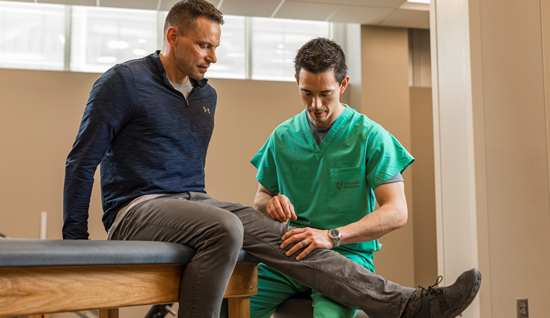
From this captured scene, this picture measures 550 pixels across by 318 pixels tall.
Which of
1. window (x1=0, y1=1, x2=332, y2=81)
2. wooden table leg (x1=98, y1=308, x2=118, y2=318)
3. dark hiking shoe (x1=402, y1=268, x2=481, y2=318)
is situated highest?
window (x1=0, y1=1, x2=332, y2=81)

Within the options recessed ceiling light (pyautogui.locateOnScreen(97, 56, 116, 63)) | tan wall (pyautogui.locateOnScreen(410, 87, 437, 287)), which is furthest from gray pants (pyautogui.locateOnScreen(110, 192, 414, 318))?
tan wall (pyautogui.locateOnScreen(410, 87, 437, 287))

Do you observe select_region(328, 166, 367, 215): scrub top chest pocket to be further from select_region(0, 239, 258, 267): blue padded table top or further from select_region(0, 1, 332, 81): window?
select_region(0, 1, 332, 81): window

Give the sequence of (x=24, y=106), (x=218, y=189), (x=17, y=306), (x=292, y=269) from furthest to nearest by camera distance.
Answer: (x=218, y=189) < (x=24, y=106) < (x=292, y=269) < (x=17, y=306)

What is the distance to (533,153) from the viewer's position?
2041 mm

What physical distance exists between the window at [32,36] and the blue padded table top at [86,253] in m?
4.39

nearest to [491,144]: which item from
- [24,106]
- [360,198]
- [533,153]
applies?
[533,153]

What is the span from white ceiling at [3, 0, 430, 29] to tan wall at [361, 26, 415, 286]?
26 centimetres

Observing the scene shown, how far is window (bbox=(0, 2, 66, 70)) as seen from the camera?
502cm

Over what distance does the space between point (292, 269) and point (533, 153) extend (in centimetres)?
121

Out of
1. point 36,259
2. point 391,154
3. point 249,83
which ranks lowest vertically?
point 36,259

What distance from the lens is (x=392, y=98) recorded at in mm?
5441

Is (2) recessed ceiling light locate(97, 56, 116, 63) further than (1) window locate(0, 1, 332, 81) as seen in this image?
Yes

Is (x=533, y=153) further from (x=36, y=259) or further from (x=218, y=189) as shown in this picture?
(x=218, y=189)

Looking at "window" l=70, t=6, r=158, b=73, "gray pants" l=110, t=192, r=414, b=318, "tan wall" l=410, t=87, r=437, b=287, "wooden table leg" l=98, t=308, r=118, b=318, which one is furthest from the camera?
"tan wall" l=410, t=87, r=437, b=287
